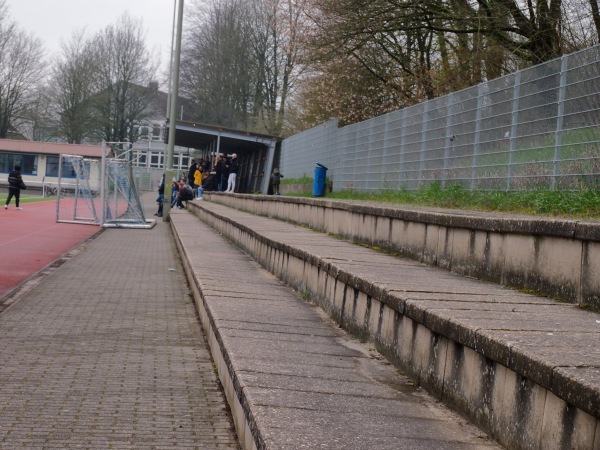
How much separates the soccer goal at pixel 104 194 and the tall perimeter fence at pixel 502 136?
9984mm

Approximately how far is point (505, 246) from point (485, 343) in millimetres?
2188

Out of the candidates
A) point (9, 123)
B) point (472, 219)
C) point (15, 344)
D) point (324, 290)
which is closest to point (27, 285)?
point (15, 344)

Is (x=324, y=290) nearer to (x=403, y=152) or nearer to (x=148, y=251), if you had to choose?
(x=403, y=152)

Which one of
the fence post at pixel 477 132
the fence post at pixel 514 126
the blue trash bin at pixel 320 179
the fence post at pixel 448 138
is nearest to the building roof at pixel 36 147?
the blue trash bin at pixel 320 179

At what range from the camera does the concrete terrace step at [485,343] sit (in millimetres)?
2791

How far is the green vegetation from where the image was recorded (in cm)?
731

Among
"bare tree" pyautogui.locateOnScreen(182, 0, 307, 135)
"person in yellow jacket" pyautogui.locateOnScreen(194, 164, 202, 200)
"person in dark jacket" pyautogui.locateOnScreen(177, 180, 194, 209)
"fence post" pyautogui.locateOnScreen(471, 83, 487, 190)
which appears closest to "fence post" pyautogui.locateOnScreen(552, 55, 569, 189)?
"fence post" pyautogui.locateOnScreen(471, 83, 487, 190)

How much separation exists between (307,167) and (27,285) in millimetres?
20271

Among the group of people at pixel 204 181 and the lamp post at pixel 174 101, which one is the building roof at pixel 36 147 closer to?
the group of people at pixel 204 181

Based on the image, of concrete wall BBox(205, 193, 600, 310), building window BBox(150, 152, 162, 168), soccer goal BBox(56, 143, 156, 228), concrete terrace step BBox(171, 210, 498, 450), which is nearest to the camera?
concrete terrace step BBox(171, 210, 498, 450)

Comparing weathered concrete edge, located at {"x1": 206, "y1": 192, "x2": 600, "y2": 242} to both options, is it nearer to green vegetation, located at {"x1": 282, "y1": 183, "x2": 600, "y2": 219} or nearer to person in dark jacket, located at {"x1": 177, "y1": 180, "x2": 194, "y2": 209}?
green vegetation, located at {"x1": 282, "y1": 183, "x2": 600, "y2": 219}

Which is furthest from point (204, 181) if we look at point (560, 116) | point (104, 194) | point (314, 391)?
point (314, 391)

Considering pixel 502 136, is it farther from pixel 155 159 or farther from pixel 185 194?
pixel 155 159

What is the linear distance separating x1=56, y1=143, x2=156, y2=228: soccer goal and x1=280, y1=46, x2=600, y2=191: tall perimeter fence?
9984mm
